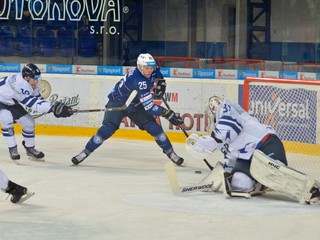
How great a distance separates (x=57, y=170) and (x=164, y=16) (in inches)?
184

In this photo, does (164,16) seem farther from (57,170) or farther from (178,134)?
(57,170)

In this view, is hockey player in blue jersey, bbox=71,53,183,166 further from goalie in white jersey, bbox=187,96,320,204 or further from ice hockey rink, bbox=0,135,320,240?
goalie in white jersey, bbox=187,96,320,204

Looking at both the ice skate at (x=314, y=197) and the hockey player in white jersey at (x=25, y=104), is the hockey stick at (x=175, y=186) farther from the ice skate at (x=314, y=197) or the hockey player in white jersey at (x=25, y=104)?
the hockey player in white jersey at (x=25, y=104)

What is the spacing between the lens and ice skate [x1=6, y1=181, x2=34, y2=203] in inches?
295

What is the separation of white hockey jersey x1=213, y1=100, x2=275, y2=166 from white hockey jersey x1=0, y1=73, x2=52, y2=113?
7.05 ft

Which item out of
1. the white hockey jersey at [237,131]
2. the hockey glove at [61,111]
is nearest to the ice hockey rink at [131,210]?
the white hockey jersey at [237,131]

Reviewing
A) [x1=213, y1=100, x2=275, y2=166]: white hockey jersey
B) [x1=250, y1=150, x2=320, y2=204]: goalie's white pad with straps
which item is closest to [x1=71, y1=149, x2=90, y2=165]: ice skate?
[x1=213, y1=100, x2=275, y2=166]: white hockey jersey

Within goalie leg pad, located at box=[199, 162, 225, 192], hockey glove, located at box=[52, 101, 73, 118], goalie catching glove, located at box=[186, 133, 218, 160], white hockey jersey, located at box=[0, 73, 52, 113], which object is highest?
white hockey jersey, located at box=[0, 73, 52, 113]

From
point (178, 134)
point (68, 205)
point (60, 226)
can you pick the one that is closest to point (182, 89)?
point (178, 134)

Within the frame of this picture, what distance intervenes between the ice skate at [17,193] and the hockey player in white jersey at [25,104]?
6.25 ft

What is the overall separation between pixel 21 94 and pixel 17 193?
241 centimetres

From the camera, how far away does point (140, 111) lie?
9.92m

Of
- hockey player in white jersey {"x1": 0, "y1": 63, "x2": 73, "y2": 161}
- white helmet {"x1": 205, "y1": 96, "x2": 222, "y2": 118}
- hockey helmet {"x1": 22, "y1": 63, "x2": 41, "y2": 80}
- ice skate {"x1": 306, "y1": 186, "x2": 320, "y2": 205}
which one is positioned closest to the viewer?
ice skate {"x1": 306, "y1": 186, "x2": 320, "y2": 205}

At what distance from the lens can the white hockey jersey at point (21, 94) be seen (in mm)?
9641
